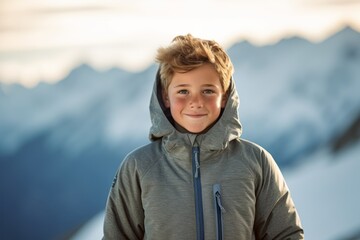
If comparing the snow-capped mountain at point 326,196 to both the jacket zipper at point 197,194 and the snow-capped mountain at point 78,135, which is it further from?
the jacket zipper at point 197,194

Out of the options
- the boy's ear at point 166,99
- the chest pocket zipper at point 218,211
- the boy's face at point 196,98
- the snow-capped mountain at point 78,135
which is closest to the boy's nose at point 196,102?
the boy's face at point 196,98

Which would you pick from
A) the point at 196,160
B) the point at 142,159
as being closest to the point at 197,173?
the point at 196,160

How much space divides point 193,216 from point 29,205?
171 centimetres

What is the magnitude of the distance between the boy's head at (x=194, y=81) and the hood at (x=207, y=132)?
0.03 meters

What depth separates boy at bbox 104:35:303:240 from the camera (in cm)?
235

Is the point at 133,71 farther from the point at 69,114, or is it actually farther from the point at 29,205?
the point at 29,205

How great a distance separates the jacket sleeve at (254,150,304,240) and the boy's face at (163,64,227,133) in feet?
0.61

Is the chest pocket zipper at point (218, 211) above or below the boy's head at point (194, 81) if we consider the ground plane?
below

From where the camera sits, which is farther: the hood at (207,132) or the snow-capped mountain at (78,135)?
the snow-capped mountain at (78,135)

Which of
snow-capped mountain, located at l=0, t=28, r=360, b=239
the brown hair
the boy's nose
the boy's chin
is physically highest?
the brown hair

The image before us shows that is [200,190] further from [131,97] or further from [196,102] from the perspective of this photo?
[131,97]

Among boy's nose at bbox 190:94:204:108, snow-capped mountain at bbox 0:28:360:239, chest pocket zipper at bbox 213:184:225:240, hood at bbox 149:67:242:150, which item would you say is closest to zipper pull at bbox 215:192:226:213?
chest pocket zipper at bbox 213:184:225:240

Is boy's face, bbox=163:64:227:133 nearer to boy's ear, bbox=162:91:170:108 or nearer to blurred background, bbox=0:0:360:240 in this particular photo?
boy's ear, bbox=162:91:170:108

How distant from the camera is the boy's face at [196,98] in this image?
94.5 inches
